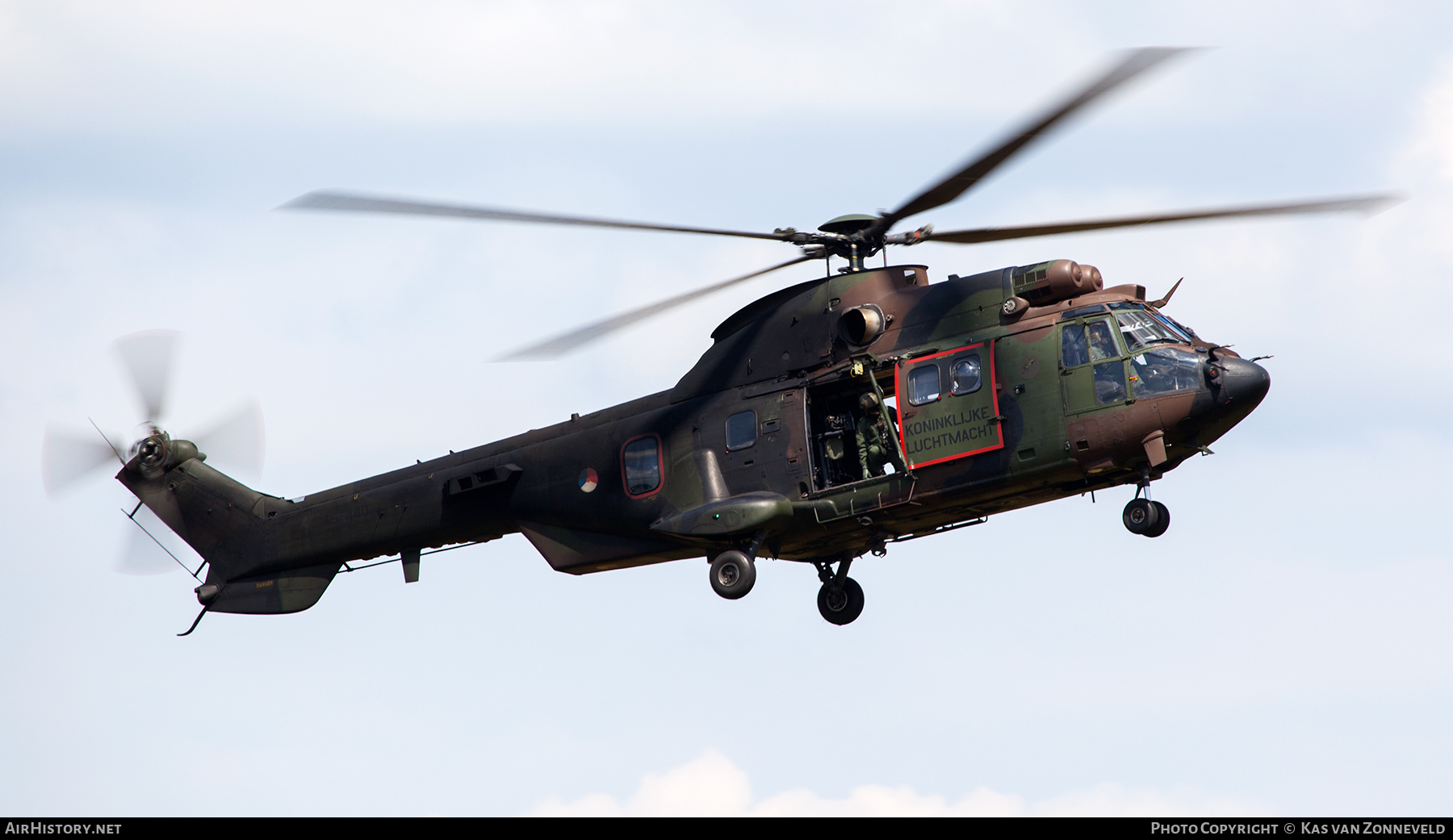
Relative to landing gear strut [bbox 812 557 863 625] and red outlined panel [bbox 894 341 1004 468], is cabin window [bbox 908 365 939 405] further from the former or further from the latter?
landing gear strut [bbox 812 557 863 625]

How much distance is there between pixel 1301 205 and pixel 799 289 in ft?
25.6

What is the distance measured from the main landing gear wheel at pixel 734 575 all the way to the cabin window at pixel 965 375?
4.01 meters

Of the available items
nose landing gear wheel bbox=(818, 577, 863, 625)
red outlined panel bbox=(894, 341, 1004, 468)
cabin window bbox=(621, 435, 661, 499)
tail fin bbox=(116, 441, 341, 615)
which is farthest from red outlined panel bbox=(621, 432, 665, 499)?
tail fin bbox=(116, 441, 341, 615)

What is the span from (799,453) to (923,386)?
2.15 meters

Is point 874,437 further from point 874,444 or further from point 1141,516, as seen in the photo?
point 1141,516

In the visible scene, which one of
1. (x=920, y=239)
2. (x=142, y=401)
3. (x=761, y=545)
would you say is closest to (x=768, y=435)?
(x=761, y=545)

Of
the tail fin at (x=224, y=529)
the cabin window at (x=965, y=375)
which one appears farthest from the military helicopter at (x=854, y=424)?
the tail fin at (x=224, y=529)

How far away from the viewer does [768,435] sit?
24938mm

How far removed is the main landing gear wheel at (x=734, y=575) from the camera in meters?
24.7

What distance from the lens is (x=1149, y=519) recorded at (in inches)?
886

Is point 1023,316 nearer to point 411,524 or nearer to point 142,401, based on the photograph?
point 411,524

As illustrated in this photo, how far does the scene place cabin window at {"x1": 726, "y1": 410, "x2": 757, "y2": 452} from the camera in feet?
82.5

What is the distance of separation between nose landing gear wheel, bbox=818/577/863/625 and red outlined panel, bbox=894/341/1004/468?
3.71 metres
